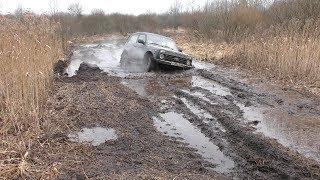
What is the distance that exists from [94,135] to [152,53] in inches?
361

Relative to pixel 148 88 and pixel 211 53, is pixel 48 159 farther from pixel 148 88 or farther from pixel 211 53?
pixel 211 53

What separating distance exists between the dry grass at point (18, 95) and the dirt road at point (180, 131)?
13.9 inches

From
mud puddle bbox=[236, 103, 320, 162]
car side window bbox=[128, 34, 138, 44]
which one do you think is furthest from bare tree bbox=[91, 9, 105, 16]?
mud puddle bbox=[236, 103, 320, 162]

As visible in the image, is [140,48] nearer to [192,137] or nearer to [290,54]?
[290,54]

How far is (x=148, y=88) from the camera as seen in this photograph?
12.2 meters

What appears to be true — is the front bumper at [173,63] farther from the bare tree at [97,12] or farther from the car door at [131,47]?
the bare tree at [97,12]

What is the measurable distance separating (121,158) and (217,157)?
4.82 feet

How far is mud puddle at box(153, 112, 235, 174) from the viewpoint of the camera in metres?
6.26

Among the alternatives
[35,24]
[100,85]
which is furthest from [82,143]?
[35,24]

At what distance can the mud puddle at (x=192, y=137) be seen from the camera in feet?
20.5

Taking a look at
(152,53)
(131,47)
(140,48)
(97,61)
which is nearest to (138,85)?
(152,53)

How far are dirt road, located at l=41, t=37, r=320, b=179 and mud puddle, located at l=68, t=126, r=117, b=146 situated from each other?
0.02 meters

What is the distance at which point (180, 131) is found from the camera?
7.88 m

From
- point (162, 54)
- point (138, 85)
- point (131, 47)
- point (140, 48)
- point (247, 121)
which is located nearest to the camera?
point (247, 121)
